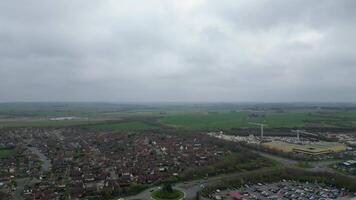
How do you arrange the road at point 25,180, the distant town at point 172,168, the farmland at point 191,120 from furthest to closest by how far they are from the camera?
the farmland at point 191,120, the distant town at point 172,168, the road at point 25,180

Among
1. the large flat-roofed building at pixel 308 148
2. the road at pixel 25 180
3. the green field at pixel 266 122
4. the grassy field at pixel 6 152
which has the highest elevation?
the green field at pixel 266 122

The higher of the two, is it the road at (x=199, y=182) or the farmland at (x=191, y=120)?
the farmland at (x=191, y=120)

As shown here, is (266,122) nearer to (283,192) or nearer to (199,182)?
(199,182)

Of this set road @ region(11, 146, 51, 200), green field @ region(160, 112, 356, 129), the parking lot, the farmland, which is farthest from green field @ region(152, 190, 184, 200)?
green field @ region(160, 112, 356, 129)

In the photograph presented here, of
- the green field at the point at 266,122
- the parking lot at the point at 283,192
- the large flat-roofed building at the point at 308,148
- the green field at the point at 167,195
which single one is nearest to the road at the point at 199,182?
the green field at the point at 167,195

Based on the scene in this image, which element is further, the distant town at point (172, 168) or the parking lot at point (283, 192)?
the distant town at point (172, 168)

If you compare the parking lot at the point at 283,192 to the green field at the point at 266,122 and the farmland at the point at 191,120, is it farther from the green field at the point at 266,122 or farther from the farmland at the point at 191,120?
the green field at the point at 266,122

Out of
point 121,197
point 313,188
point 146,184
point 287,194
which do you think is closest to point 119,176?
point 146,184

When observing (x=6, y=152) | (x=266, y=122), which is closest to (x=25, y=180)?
(x=6, y=152)

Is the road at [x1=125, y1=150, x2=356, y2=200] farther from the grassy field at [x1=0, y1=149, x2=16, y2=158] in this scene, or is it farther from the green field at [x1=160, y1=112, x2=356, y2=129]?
the green field at [x1=160, y1=112, x2=356, y2=129]
